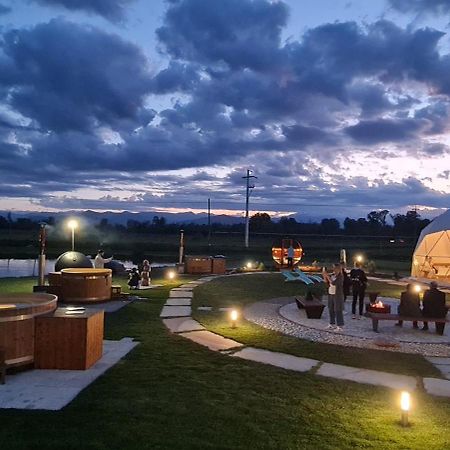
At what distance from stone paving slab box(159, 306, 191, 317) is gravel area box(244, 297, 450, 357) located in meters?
1.64

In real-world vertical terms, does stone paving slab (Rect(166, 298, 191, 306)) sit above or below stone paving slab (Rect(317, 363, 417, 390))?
above

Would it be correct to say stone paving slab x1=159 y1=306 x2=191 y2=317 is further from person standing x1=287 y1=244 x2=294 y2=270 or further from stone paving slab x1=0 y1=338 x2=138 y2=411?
person standing x1=287 y1=244 x2=294 y2=270

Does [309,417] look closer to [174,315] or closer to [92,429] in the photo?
[92,429]

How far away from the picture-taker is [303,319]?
1273cm

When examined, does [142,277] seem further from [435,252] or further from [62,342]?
[435,252]

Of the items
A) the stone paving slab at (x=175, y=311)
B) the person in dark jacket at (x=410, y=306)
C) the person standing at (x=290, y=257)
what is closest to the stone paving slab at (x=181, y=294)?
the stone paving slab at (x=175, y=311)

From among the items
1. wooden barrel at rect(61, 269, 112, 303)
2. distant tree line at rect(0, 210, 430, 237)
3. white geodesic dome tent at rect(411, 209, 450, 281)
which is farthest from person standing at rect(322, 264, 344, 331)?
distant tree line at rect(0, 210, 430, 237)

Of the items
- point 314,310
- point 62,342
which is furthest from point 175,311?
point 62,342

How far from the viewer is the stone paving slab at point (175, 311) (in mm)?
12925

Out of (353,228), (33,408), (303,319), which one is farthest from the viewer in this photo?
(353,228)

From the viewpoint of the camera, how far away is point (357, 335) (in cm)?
1094

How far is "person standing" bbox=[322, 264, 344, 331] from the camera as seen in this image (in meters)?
11.3

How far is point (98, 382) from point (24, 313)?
5.12 feet

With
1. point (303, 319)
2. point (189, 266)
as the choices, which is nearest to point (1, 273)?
point (189, 266)
